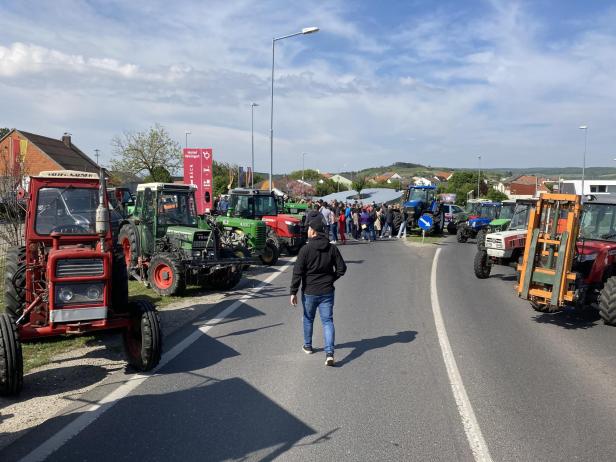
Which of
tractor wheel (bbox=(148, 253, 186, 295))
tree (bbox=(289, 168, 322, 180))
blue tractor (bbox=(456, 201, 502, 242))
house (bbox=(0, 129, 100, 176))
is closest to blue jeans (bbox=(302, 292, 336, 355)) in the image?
tractor wheel (bbox=(148, 253, 186, 295))

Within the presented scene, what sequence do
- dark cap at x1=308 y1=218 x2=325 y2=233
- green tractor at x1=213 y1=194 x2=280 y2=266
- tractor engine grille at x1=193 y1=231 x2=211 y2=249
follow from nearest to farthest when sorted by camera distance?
dark cap at x1=308 y1=218 x2=325 y2=233 < tractor engine grille at x1=193 y1=231 x2=211 y2=249 < green tractor at x1=213 y1=194 x2=280 y2=266

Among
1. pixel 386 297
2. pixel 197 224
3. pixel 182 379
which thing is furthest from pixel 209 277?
pixel 182 379

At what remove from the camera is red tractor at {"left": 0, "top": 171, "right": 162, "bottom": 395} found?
601 centimetres

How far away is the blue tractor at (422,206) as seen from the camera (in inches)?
1172

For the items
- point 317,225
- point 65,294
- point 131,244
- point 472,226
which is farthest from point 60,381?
point 472,226

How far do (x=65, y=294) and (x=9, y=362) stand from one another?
103cm

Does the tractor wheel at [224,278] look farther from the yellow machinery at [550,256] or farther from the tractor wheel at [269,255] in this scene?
the yellow machinery at [550,256]

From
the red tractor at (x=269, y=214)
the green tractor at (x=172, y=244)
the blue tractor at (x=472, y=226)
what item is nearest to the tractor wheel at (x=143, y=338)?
the green tractor at (x=172, y=244)

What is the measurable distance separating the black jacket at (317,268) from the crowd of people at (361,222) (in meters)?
16.1

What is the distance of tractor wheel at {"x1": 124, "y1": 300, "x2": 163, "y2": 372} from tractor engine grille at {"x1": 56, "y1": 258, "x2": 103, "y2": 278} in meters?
0.64

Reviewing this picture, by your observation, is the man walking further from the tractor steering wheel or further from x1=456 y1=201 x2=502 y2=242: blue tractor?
x1=456 y1=201 x2=502 y2=242: blue tractor

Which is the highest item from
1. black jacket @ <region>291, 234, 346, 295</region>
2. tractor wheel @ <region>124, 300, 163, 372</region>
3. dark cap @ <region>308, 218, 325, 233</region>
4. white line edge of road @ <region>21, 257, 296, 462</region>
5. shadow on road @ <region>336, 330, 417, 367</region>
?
dark cap @ <region>308, 218, 325, 233</region>

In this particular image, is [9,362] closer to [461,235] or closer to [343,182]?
[461,235]

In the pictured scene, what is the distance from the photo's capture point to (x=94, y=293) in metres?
6.30
